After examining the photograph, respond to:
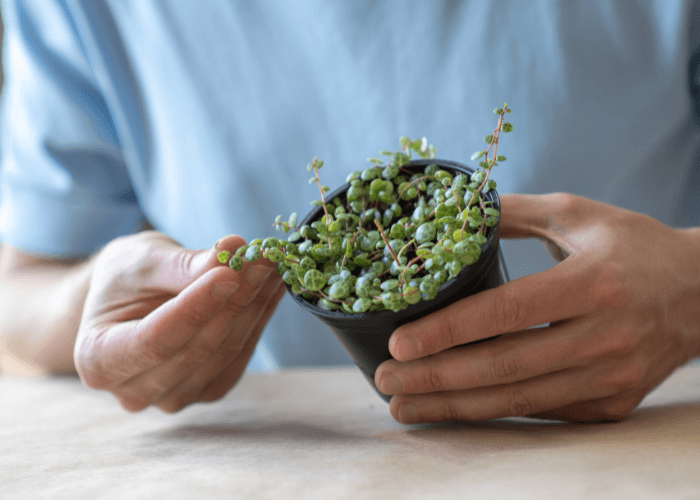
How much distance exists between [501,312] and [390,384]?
14 cm

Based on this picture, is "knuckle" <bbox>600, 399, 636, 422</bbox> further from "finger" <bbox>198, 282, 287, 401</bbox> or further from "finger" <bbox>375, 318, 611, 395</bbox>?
"finger" <bbox>198, 282, 287, 401</bbox>

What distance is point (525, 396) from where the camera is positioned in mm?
538

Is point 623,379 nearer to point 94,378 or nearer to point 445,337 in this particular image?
point 445,337

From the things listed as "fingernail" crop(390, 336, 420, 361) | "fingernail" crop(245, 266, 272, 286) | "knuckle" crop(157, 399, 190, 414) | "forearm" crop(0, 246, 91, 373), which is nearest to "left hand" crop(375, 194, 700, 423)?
"fingernail" crop(390, 336, 420, 361)

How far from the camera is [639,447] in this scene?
0.42 metres

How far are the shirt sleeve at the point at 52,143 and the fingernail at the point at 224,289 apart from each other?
726 millimetres

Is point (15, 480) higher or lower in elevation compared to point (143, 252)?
lower

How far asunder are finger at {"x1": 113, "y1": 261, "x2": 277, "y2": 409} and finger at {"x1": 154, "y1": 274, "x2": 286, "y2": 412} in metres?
0.02

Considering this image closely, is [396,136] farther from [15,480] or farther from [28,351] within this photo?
[28,351]

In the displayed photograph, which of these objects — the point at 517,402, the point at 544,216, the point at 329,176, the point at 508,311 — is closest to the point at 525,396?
the point at 517,402

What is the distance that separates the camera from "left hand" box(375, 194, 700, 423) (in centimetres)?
49

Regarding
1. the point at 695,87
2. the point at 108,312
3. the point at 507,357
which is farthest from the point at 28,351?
the point at 695,87

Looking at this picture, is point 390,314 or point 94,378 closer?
point 390,314

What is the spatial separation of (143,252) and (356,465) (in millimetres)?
442
